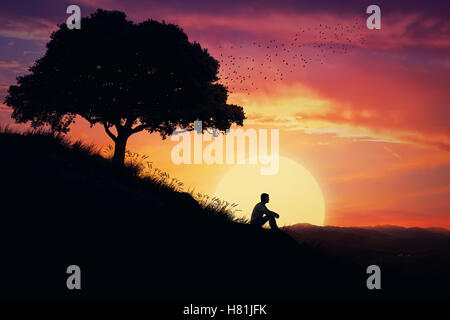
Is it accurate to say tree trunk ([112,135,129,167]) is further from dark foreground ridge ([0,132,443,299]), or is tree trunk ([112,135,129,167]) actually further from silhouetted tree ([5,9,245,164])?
dark foreground ridge ([0,132,443,299])

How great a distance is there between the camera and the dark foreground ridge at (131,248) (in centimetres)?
1199

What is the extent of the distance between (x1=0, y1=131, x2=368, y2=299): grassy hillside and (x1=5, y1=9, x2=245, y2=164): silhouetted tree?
32.9ft

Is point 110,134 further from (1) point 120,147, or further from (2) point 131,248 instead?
(2) point 131,248

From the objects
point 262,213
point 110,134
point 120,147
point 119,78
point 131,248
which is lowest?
point 131,248

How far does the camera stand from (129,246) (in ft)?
45.0

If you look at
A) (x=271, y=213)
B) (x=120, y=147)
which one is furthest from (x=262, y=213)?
(x=120, y=147)

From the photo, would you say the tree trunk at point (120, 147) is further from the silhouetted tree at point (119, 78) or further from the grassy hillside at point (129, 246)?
the grassy hillside at point (129, 246)

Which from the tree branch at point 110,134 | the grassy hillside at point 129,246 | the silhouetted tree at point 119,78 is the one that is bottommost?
the grassy hillside at point 129,246

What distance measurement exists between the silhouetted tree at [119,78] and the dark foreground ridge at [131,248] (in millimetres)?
10034

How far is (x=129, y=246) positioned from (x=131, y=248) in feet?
0.40

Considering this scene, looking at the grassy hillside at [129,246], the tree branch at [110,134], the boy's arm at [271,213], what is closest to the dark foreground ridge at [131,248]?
the grassy hillside at [129,246]

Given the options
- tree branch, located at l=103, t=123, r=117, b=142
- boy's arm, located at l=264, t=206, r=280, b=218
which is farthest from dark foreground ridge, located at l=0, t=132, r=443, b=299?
tree branch, located at l=103, t=123, r=117, b=142

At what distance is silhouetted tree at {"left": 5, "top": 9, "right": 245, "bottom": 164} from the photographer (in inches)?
1175
